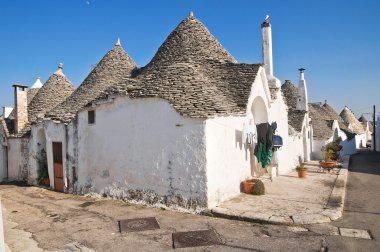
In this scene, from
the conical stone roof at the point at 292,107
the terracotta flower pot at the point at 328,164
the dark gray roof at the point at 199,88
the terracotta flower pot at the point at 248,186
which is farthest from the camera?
the conical stone roof at the point at 292,107

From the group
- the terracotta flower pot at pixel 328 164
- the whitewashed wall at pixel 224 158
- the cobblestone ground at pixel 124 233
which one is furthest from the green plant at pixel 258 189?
the terracotta flower pot at pixel 328 164

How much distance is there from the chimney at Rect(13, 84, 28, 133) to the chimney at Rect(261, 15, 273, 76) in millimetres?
12691

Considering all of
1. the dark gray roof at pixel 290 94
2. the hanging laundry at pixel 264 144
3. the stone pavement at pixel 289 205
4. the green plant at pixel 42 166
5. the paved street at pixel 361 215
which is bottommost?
the paved street at pixel 361 215

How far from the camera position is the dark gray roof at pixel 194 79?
861cm

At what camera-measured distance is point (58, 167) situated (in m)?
12.6

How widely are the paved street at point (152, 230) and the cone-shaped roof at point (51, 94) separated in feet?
26.2

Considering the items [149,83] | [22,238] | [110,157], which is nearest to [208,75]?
[149,83]

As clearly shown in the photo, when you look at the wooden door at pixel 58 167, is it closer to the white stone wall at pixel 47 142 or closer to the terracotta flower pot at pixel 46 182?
the white stone wall at pixel 47 142

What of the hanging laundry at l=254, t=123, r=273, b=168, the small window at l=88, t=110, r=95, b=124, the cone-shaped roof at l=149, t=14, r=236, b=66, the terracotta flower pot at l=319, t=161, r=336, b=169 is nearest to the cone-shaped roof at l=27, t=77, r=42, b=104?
the cone-shaped roof at l=149, t=14, r=236, b=66

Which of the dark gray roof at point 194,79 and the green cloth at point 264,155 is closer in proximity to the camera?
the dark gray roof at point 194,79

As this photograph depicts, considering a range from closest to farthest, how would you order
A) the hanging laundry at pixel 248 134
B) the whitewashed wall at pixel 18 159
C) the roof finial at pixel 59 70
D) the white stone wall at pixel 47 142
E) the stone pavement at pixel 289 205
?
1. the stone pavement at pixel 289 205
2. the hanging laundry at pixel 248 134
3. the white stone wall at pixel 47 142
4. the whitewashed wall at pixel 18 159
5. the roof finial at pixel 59 70

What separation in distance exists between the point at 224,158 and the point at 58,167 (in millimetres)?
7633

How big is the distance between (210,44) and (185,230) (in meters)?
9.91

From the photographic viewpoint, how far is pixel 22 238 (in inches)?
259
